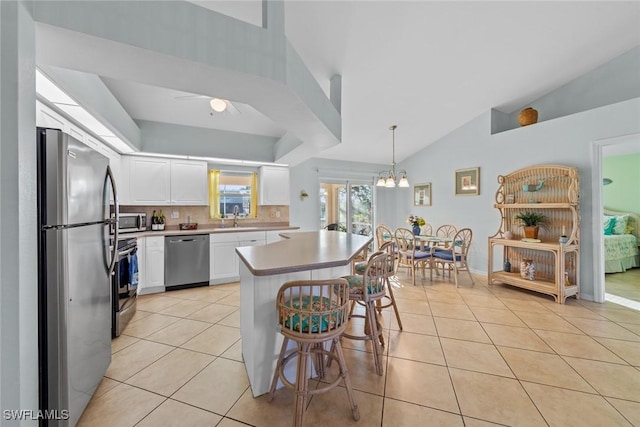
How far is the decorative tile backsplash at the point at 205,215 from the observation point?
4.22 meters

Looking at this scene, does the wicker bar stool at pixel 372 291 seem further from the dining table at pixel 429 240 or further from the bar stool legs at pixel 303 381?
the dining table at pixel 429 240

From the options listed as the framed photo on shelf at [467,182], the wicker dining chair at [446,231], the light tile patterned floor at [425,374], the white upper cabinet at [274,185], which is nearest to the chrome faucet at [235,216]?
the white upper cabinet at [274,185]

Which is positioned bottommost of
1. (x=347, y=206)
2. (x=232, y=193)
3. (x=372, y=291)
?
(x=372, y=291)

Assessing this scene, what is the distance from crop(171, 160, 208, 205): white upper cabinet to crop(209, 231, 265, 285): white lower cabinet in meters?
0.74

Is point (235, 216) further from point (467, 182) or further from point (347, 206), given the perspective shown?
point (467, 182)

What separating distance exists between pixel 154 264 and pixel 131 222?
680mm

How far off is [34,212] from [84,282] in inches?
19.6

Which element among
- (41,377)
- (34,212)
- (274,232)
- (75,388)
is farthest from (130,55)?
(274,232)

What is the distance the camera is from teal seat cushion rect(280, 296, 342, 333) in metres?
1.46

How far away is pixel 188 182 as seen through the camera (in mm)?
4242

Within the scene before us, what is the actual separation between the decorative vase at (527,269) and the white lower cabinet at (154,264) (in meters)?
5.35

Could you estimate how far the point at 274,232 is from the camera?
15.1 feet

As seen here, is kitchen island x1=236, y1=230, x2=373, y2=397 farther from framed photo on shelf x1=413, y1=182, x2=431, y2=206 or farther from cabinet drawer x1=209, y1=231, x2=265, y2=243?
framed photo on shelf x1=413, y1=182, x2=431, y2=206

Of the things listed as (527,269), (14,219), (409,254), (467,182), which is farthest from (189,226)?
(527,269)
